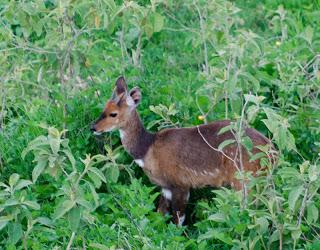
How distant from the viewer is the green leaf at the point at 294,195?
17.3 ft

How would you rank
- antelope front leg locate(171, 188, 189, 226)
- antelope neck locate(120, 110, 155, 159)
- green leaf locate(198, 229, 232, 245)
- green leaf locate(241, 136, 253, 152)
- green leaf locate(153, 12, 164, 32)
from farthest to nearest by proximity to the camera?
green leaf locate(153, 12, 164, 32), antelope neck locate(120, 110, 155, 159), antelope front leg locate(171, 188, 189, 226), green leaf locate(241, 136, 253, 152), green leaf locate(198, 229, 232, 245)

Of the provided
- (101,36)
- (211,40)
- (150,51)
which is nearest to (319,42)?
(211,40)

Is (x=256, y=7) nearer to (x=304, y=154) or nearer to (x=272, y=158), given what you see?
(x=304, y=154)

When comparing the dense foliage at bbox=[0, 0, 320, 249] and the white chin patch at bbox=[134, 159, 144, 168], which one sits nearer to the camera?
the dense foliage at bbox=[0, 0, 320, 249]

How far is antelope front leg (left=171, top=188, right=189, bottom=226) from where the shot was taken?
6629 mm

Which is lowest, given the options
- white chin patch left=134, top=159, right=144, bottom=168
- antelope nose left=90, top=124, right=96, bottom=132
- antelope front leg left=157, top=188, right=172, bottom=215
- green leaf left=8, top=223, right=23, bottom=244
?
antelope front leg left=157, top=188, right=172, bottom=215

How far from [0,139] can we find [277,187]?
6.88 feet

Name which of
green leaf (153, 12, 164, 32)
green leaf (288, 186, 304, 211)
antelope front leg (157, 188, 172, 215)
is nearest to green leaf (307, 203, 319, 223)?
green leaf (288, 186, 304, 211)

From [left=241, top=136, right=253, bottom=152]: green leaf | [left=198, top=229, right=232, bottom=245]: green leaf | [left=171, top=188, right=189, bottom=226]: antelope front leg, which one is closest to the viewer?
[left=198, top=229, right=232, bottom=245]: green leaf

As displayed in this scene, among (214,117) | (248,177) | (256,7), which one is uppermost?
(248,177)

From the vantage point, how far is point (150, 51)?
9016 mm

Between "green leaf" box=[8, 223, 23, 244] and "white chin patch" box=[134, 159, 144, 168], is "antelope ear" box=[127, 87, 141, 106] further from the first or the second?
"green leaf" box=[8, 223, 23, 244]

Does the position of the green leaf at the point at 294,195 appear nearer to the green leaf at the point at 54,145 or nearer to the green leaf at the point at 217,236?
the green leaf at the point at 217,236

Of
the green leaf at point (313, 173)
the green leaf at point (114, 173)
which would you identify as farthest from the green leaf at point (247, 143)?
the green leaf at point (114, 173)
